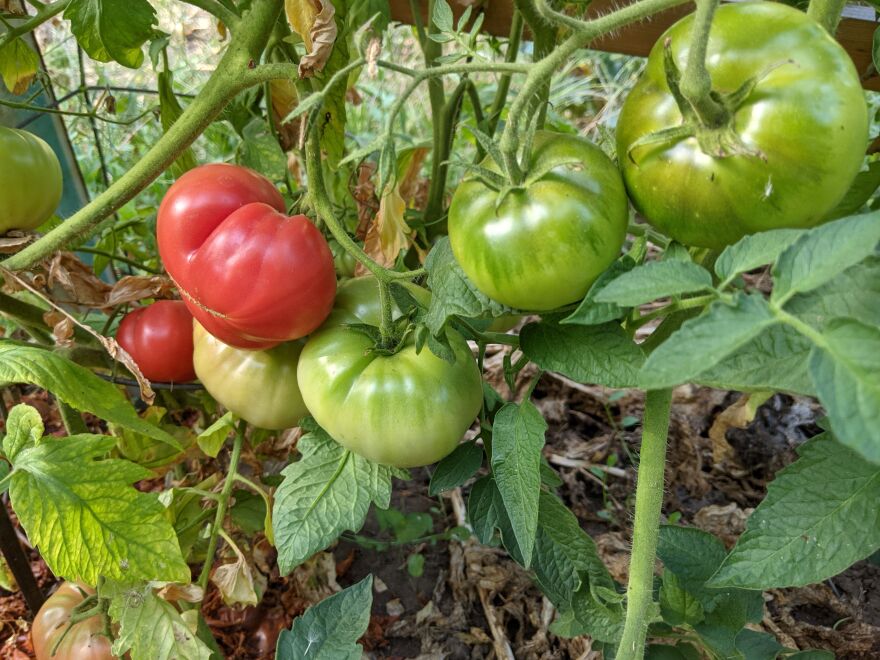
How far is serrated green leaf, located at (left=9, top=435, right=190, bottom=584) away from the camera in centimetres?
71

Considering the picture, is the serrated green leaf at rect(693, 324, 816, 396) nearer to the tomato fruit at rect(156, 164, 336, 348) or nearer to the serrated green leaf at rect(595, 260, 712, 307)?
the serrated green leaf at rect(595, 260, 712, 307)

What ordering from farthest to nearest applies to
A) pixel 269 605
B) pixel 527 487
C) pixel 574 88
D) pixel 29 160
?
pixel 574 88 < pixel 269 605 < pixel 29 160 < pixel 527 487

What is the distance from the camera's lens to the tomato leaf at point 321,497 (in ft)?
2.49

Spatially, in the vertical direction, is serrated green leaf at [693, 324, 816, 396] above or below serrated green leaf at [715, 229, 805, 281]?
below

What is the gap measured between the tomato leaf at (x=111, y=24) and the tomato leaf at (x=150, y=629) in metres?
0.68

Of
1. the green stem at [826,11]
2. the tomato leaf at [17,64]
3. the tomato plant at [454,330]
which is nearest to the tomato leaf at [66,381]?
the tomato plant at [454,330]

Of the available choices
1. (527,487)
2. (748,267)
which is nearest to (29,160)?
(527,487)

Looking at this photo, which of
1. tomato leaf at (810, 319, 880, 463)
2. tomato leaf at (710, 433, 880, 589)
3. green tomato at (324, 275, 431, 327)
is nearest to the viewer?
tomato leaf at (810, 319, 880, 463)

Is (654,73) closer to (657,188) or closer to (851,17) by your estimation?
(657,188)

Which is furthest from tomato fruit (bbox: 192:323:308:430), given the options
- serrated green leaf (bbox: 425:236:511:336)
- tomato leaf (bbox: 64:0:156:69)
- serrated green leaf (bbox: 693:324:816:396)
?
serrated green leaf (bbox: 693:324:816:396)

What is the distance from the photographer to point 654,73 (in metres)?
0.53

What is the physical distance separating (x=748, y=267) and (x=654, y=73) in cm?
17

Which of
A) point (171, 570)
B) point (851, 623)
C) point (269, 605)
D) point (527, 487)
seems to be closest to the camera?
point (527, 487)

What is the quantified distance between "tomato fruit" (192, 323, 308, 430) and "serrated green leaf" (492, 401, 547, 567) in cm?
29
